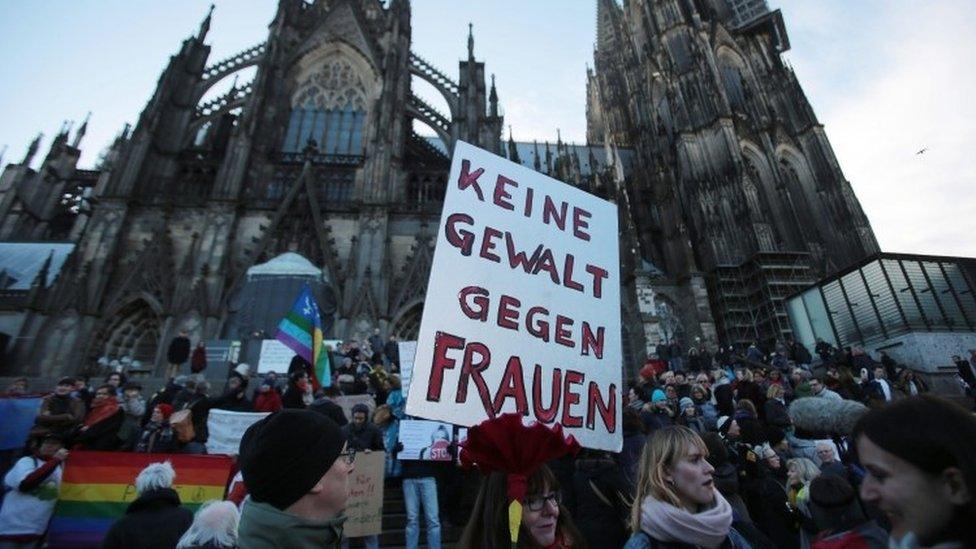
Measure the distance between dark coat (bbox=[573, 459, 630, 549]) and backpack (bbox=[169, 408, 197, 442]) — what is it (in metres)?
4.74

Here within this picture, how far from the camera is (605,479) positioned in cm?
329

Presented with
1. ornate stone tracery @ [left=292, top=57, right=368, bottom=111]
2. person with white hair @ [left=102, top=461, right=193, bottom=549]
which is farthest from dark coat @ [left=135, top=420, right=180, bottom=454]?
ornate stone tracery @ [left=292, top=57, right=368, bottom=111]

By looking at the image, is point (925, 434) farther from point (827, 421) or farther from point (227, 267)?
point (227, 267)

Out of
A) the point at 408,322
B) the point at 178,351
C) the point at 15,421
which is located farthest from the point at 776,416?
the point at 408,322

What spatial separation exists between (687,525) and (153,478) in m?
3.24

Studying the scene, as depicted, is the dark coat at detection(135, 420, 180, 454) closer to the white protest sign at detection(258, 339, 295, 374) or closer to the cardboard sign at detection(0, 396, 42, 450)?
the cardboard sign at detection(0, 396, 42, 450)

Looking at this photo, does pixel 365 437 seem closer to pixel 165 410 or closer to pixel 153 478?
pixel 153 478

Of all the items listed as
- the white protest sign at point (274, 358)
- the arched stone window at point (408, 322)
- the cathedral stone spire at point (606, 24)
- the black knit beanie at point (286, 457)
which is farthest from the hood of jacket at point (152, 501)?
the cathedral stone spire at point (606, 24)

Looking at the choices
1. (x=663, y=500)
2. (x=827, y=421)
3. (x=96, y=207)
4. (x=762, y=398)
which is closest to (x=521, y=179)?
(x=663, y=500)

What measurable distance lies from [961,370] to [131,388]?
16.3 meters

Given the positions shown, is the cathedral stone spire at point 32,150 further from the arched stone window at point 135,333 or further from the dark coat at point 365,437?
the dark coat at point 365,437

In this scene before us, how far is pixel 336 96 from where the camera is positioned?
79.2ft

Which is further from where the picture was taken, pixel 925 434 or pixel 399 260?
pixel 399 260

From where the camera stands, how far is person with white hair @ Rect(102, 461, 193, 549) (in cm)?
278
